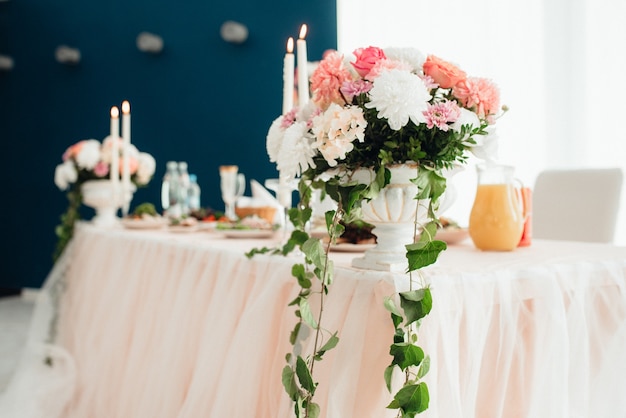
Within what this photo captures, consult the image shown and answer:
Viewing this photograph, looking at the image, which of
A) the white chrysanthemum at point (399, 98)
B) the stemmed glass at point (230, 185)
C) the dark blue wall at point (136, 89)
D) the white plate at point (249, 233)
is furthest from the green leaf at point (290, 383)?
the dark blue wall at point (136, 89)

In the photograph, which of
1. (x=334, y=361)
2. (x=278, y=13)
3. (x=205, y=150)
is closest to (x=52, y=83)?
(x=205, y=150)

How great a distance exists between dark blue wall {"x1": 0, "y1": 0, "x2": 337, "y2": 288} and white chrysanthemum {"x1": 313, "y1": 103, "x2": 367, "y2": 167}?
3169 millimetres

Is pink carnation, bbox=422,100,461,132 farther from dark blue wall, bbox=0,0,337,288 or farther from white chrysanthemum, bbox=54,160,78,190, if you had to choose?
dark blue wall, bbox=0,0,337,288

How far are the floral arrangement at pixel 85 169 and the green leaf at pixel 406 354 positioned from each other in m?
2.14

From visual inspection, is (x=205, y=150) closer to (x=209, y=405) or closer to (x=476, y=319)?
(x=209, y=405)

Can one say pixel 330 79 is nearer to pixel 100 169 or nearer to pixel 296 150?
pixel 296 150

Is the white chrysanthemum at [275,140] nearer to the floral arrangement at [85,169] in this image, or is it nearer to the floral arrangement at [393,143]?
the floral arrangement at [393,143]

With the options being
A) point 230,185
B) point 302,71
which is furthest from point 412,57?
point 230,185

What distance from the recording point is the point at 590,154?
9.75 feet

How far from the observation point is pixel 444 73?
916mm

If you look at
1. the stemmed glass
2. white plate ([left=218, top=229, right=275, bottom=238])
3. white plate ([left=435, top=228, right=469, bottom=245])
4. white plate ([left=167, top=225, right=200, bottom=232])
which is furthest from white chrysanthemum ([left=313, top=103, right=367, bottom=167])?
the stemmed glass

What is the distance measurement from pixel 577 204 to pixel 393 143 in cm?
143

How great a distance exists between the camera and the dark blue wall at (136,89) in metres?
4.22

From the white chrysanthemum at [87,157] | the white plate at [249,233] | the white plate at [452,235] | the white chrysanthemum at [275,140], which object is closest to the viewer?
the white chrysanthemum at [275,140]
